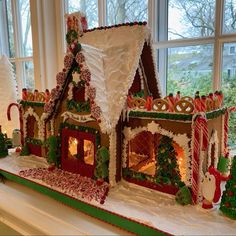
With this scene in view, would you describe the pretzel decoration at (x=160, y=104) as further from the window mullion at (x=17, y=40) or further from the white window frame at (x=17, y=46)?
the window mullion at (x=17, y=40)

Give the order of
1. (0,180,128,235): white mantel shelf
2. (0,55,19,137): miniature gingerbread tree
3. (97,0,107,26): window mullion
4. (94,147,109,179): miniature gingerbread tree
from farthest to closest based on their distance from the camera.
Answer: (0,55,19,137): miniature gingerbread tree
(97,0,107,26): window mullion
(94,147,109,179): miniature gingerbread tree
(0,180,128,235): white mantel shelf

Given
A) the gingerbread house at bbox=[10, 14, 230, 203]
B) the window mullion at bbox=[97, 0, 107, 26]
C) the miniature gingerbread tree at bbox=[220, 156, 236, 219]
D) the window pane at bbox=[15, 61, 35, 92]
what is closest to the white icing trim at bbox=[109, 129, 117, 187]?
the gingerbread house at bbox=[10, 14, 230, 203]

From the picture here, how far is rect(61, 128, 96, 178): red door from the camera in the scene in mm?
1264

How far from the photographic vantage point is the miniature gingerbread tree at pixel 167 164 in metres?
1.09

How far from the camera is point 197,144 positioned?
3.30ft

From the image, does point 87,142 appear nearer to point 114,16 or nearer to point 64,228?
point 64,228

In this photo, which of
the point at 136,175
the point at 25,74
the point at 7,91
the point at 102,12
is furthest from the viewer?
the point at 25,74

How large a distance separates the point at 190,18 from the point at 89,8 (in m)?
0.80

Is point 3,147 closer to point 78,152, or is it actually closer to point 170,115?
point 78,152

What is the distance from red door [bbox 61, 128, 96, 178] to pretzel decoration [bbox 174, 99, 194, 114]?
423 mm

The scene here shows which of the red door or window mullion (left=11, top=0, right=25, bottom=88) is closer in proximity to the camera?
the red door

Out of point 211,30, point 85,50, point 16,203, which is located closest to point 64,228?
point 16,203

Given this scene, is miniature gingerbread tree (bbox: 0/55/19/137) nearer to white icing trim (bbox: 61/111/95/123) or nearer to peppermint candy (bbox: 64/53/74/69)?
white icing trim (bbox: 61/111/95/123)

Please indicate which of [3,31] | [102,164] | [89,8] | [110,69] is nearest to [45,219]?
[102,164]
